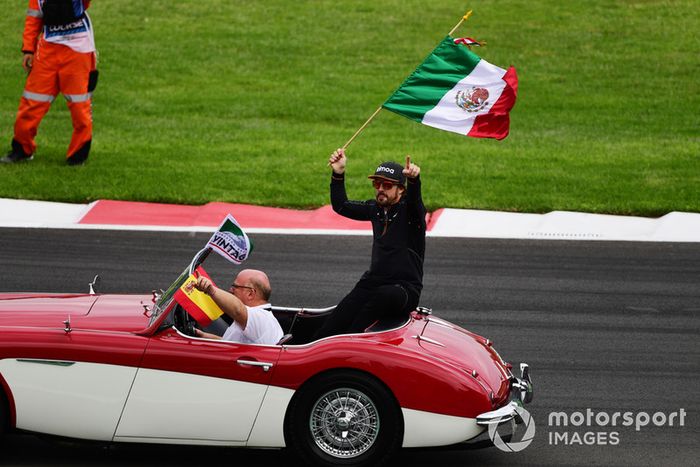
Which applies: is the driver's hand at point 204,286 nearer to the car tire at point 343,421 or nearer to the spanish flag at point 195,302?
the spanish flag at point 195,302

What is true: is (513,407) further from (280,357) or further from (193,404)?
(193,404)

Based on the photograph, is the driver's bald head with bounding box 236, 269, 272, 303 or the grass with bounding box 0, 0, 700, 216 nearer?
the driver's bald head with bounding box 236, 269, 272, 303

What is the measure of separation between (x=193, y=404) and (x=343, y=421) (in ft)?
2.88

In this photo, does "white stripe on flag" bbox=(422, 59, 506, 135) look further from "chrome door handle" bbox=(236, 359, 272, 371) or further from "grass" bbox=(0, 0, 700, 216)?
"grass" bbox=(0, 0, 700, 216)

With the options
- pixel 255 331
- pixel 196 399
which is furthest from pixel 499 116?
pixel 196 399

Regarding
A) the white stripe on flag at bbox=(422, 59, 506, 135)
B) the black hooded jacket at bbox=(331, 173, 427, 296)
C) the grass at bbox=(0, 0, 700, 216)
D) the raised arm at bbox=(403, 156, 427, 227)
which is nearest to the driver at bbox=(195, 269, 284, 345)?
the black hooded jacket at bbox=(331, 173, 427, 296)

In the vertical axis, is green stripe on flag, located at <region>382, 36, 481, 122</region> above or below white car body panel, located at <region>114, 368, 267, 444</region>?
above

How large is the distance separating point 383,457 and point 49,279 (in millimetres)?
5654

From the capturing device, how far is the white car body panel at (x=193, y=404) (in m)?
7.34

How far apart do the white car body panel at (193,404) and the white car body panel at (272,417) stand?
0.04 m

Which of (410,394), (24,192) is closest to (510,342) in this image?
(410,394)

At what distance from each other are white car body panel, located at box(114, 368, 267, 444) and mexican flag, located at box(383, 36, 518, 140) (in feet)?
9.72

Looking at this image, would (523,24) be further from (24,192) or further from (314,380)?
(314,380)

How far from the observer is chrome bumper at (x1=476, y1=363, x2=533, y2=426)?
7.36 meters
